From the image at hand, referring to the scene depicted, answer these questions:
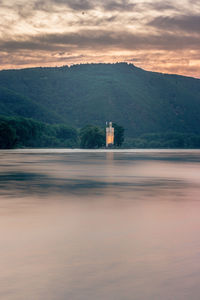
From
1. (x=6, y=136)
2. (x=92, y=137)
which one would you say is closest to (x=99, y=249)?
(x=6, y=136)

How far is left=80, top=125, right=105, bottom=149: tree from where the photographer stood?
18788cm

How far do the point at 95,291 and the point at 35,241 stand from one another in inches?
174

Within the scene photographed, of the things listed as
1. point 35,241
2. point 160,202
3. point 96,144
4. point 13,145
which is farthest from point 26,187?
point 96,144

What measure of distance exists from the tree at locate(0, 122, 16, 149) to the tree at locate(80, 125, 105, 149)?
1456 inches

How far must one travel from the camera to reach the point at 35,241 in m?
12.0

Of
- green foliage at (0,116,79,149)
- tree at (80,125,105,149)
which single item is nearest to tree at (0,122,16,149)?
green foliage at (0,116,79,149)

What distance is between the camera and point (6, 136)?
15375cm

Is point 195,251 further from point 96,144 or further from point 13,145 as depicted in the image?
point 96,144

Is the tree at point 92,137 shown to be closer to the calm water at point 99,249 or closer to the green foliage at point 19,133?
the green foliage at point 19,133

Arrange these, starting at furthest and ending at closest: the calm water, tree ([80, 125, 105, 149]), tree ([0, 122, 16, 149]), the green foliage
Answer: tree ([80, 125, 105, 149])
the green foliage
tree ([0, 122, 16, 149])
the calm water

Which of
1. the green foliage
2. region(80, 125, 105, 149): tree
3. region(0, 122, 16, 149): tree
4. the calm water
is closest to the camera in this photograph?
the calm water

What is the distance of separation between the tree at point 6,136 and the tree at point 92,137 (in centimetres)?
3697

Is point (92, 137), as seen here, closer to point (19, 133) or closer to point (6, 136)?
point (19, 133)

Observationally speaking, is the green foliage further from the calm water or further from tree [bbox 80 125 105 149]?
the calm water
